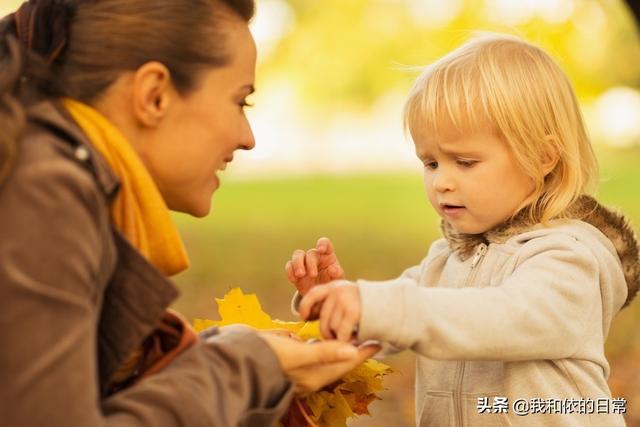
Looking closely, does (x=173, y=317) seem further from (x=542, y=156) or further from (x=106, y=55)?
(x=542, y=156)

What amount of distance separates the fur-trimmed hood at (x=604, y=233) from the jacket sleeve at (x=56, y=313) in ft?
4.26

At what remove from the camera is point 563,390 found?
9.52 feet

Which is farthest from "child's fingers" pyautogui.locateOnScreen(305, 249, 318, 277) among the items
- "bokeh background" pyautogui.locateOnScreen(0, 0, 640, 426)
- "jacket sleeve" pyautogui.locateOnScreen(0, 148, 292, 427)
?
"bokeh background" pyautogui.locateOnScreen(0, 0, 640, 426)

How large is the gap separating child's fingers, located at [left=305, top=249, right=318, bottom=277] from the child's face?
1.48 ft

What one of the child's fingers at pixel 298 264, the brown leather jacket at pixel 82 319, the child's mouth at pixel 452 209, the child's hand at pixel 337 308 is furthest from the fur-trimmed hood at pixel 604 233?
the brown leather jacket at pixel 82 319

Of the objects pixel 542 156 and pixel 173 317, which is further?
pixel 542 156

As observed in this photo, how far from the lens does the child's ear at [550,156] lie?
10.2ft

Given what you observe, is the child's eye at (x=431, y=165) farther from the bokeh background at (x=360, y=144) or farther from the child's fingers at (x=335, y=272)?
the bokeh background at (x=360, y=144)

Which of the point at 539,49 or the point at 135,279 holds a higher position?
the point at 539,49

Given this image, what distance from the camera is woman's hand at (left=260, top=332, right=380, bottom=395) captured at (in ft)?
7.84

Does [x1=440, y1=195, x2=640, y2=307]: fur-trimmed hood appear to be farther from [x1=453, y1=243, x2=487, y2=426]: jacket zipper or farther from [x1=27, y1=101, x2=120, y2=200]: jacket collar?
[x1=27, y1=101, x2=120, y2=200]: jacket collar

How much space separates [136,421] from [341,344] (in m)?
0.58

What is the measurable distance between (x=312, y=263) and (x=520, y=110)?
0.83m

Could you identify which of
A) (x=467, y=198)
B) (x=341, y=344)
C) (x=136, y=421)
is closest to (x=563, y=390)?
(x=467, y=198)
